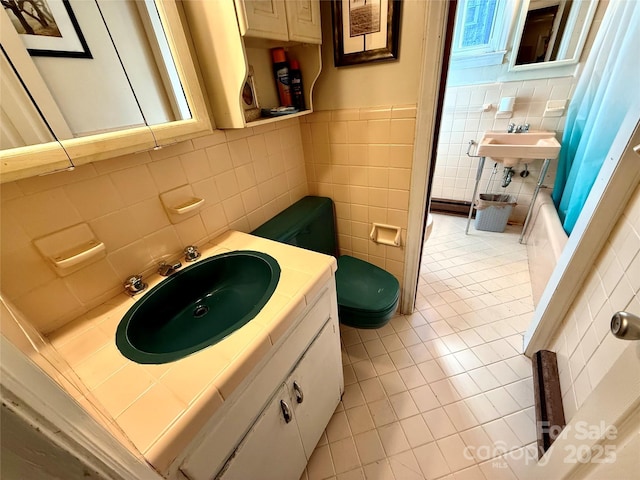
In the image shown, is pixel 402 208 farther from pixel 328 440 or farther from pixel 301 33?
pixel 328 440

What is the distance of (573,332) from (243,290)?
1.32m

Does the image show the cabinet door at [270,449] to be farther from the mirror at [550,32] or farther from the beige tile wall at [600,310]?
the mirror at [550,32]

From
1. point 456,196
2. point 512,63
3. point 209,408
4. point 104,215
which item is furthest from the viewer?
point 456,196

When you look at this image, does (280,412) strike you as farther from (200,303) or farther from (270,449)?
(200,303)

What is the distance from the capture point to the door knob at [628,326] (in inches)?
16.8

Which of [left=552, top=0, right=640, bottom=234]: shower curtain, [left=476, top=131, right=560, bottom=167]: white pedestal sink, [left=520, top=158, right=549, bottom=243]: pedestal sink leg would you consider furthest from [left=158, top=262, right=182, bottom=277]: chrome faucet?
[left=520, top=158, right=549, bottom=243]: pedestal sink leg

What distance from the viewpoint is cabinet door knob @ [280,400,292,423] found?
28.6 inches

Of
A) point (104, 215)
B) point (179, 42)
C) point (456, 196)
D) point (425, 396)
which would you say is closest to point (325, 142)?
point (179, 42)

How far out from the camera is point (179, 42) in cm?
74

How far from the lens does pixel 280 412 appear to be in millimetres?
728

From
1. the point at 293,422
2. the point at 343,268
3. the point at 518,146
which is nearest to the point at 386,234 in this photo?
the point at 343,268

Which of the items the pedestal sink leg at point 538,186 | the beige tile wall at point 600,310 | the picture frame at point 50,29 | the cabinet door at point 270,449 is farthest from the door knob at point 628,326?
the pedestal sink leg at point 538,186

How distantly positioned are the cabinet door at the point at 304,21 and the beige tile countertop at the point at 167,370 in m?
0.82

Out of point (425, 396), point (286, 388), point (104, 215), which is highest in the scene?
point (104, 215)
